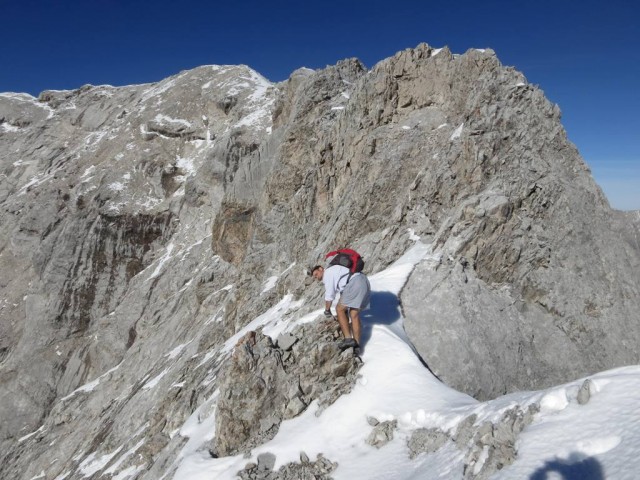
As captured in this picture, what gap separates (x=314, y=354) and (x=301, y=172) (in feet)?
74.5

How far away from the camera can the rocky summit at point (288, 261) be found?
11.4 meters

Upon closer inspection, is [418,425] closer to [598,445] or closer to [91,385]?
[598,445]

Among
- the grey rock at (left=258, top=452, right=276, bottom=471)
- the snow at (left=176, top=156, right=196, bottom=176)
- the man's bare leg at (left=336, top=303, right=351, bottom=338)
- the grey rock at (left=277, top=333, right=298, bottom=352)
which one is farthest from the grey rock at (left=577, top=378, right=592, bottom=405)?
the snow at (left=176, top=156, right=196, bottom=176)

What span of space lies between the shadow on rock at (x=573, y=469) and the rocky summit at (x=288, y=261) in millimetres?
515

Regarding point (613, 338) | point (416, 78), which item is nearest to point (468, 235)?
point (613, 338)

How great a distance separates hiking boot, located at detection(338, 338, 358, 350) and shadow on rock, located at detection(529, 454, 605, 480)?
5020mm

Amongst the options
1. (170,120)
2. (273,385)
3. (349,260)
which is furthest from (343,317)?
(170,120)

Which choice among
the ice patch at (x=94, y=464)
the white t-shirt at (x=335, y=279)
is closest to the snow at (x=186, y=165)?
the ice patch at (x=94, y=464)

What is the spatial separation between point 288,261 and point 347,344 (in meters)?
18.0

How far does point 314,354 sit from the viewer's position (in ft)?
32.8

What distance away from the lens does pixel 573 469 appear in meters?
4.88

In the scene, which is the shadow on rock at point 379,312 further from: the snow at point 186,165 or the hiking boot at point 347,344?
the snow at point 186,165

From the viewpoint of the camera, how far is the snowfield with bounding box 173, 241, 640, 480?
16.6 feet

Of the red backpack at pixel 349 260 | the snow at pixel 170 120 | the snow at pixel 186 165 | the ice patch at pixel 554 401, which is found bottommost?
the ice patch at pixel 554 401
